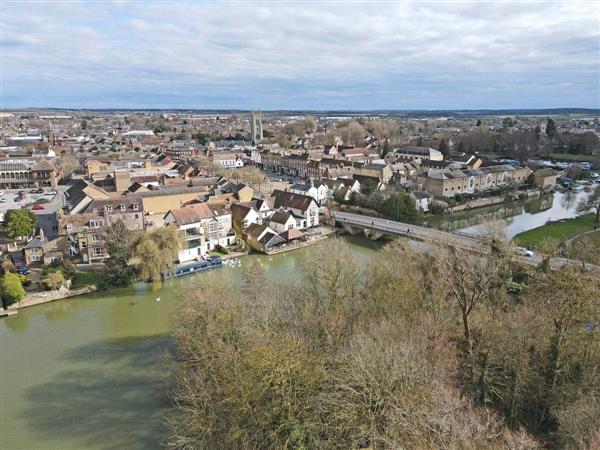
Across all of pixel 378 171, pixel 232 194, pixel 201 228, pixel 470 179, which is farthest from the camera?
pixel 378 171

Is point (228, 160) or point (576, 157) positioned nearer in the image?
point (228, 160)

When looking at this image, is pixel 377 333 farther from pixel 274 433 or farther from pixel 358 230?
pixel 358 230

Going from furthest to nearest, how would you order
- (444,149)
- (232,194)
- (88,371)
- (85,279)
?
(444,149) → (232,194) → (85,279) → (88,371)

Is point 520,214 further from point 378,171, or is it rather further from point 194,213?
point 194,213

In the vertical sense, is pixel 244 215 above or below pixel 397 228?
above

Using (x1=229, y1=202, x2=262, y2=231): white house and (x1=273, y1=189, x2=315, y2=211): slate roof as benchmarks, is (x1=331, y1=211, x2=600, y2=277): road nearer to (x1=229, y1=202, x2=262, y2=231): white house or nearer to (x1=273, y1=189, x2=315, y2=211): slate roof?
(x1=273, y1=189, x2=315, y2=211): slate roof

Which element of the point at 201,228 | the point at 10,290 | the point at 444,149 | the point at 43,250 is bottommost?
the point at 10,290

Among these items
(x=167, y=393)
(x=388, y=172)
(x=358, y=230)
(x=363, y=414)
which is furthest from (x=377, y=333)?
(x=388, y=172)

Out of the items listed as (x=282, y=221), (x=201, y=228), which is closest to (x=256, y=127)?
(x=282, y=221)
